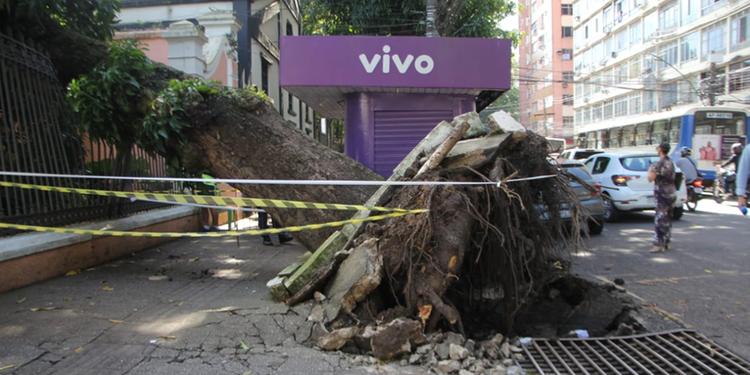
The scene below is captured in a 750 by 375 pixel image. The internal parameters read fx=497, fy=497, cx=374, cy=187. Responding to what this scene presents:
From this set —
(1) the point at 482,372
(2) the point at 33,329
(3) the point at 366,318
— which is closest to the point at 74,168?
(2) the point at 33,329

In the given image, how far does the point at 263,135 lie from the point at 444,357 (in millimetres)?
3463

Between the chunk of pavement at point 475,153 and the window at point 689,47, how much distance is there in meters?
35.6

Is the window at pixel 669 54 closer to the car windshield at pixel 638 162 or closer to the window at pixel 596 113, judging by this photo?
the window at pixel 596 113

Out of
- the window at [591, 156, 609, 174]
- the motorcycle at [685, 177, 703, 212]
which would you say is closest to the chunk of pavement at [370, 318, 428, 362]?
the window at [591, 156, 609, 174]

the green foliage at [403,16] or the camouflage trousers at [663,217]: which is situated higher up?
the green foliage at [403,16]

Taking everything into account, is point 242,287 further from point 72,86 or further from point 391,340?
point 72,86

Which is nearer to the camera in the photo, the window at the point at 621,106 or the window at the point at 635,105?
the window at the point at 635,105

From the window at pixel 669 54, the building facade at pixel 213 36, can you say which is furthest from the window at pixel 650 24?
the building facade at pixel 213 36

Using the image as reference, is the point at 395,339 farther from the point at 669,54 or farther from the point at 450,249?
the point at 669,54

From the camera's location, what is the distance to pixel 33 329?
391 centimetres

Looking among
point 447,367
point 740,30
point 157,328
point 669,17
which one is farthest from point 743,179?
point 669,17

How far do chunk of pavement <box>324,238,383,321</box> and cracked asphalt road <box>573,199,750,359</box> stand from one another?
286 cm

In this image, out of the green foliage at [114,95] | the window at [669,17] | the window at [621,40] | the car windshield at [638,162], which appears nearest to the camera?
the green foliage at [114,95]

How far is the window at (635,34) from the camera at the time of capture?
134 feet
